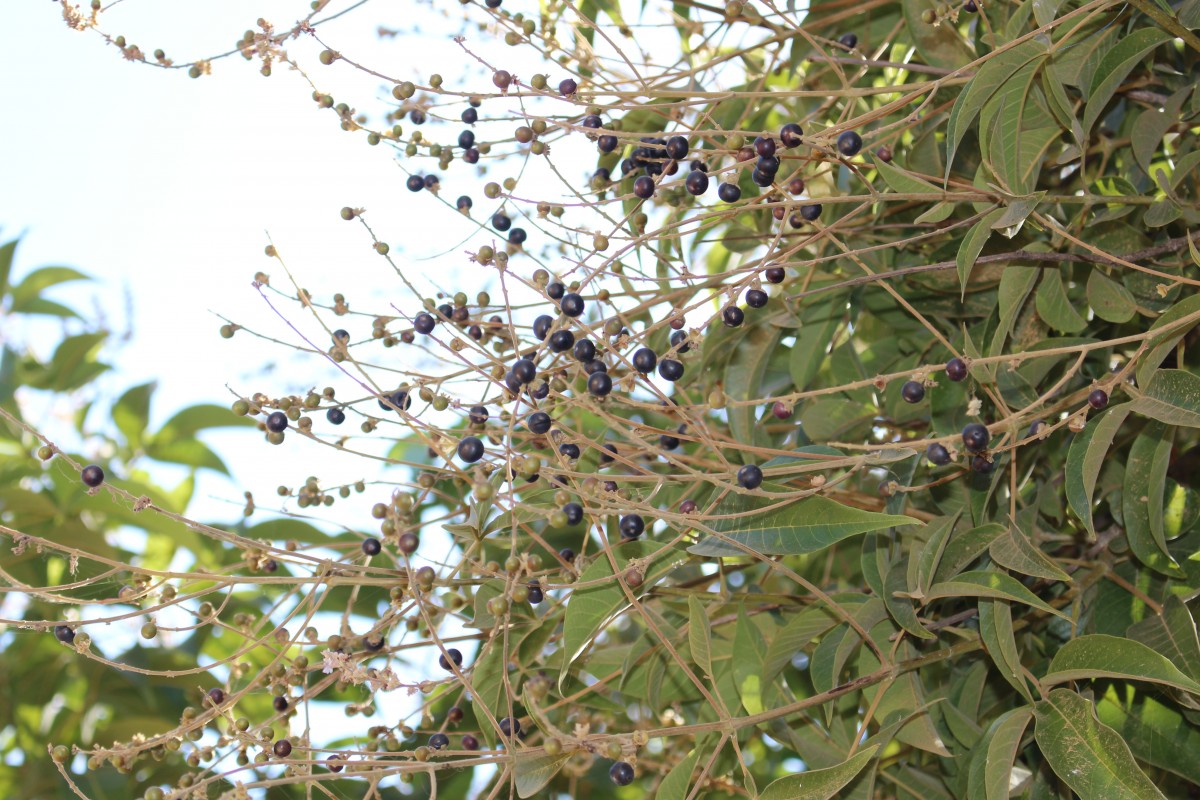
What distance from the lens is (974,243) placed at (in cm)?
65

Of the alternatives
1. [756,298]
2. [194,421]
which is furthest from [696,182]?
[194,421]

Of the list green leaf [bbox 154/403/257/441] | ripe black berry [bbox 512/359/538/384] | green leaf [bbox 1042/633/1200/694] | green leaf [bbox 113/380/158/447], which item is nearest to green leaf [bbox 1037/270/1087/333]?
green leaf [bbox 1042/633/1200/694]

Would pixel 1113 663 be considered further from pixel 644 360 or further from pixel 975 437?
pixel 644 360

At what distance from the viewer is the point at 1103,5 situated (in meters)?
0.62

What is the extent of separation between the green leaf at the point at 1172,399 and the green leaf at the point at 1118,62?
181 mm

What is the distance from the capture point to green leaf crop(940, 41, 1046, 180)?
2.10 ft

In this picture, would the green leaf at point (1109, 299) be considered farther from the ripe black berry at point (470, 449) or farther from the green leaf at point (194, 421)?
the green leaf at point (194, 421)

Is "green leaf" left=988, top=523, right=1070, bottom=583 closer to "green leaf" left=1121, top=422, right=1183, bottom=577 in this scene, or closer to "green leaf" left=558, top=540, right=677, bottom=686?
"green leaf" left=1121, top=422, right=1183, bottom=577

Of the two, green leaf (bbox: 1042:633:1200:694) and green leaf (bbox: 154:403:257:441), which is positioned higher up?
green leaf (bbox: 154:403:257:441)

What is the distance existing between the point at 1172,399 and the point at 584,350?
344 millimetres

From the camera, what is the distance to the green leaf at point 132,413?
4.75 feet

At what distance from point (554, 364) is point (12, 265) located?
3.95ft

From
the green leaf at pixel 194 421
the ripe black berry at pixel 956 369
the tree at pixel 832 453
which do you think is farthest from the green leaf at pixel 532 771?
the green leaf at pixel 194 421

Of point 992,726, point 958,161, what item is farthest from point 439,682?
point 958,161
